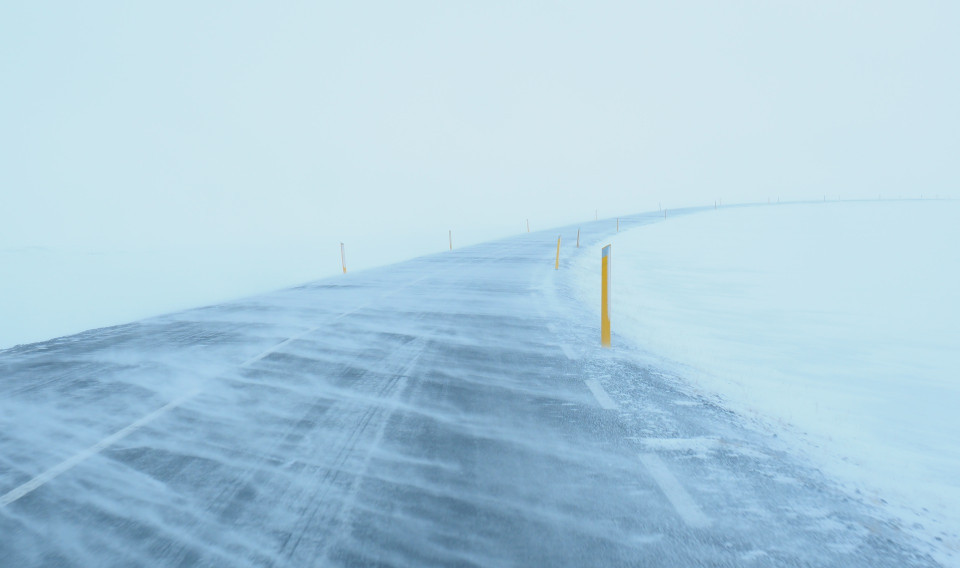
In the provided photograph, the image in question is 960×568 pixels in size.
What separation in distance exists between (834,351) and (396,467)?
7.94 meters

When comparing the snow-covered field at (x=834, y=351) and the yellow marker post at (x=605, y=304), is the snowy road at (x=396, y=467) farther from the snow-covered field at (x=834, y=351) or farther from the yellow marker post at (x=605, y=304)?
the snow-covered field at (x=834, y=351)

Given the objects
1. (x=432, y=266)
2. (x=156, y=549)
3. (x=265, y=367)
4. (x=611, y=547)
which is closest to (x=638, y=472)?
(x=611, y=547)

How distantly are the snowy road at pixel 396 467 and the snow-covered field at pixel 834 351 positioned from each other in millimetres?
527

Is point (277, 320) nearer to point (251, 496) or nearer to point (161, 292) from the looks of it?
point (251, 496)

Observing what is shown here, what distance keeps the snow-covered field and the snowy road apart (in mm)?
527

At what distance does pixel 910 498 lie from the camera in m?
3.53

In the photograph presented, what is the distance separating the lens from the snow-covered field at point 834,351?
162 inches

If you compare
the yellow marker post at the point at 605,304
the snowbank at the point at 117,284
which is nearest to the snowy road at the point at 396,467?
the yellow marker post at the point at 605,304

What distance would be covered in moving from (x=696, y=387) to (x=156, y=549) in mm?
5202

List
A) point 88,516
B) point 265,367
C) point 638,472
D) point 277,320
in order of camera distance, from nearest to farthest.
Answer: point 88,516 → point 638,472 → point 265,367 → point 277,320

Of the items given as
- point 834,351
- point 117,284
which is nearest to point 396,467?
point 834,351

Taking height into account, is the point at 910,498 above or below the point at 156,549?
below

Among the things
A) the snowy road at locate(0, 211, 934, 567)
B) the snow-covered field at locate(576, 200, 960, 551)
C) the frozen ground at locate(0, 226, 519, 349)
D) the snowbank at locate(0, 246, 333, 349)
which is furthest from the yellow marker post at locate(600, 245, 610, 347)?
the frozen ground at locate(0, 226, 519, 349)

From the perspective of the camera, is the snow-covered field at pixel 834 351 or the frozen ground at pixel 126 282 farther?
the frozen ground at pixel 126 282
